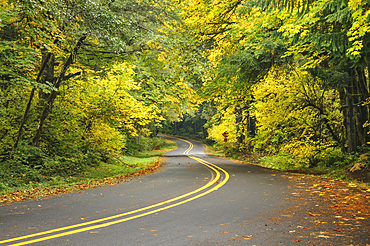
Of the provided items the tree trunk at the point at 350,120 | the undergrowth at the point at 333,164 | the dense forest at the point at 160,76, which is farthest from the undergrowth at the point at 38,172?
the tree trunk at the point at 350,120

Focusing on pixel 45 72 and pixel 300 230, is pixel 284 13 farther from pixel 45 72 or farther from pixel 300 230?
pixel 45 72

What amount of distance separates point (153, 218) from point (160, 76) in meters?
9.32

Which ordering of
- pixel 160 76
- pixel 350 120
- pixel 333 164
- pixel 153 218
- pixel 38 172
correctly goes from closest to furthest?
1. pixel 153 218
2. pixel 38 172
3. pixel 350 120
4. pixel 160 76
5. pixel 333 164

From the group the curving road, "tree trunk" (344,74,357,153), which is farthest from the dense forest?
the curving road

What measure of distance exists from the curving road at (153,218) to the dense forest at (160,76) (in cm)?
464

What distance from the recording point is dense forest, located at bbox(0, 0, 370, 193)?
9.64m

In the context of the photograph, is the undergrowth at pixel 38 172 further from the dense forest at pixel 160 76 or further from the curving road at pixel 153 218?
the curving road at pixel 153 218

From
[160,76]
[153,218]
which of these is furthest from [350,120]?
[153,218]

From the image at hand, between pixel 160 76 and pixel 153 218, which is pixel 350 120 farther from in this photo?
pixel 153 218

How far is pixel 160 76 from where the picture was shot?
14.2 meters

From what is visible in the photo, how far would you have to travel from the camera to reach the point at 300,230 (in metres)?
5.11

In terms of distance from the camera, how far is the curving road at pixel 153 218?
4727 mm

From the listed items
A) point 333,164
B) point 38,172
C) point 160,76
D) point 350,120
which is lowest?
point 333,164

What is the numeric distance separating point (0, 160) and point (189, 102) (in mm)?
9725
